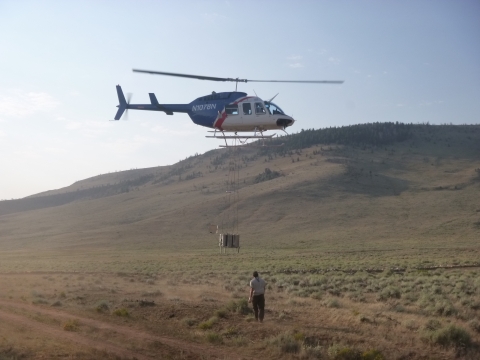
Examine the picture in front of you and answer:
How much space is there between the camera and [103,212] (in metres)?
105

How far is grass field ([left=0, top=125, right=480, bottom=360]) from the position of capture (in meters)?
14.3

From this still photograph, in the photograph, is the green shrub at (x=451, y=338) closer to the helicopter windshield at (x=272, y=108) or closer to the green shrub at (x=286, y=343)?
the green shrub at (x=286, y=343)

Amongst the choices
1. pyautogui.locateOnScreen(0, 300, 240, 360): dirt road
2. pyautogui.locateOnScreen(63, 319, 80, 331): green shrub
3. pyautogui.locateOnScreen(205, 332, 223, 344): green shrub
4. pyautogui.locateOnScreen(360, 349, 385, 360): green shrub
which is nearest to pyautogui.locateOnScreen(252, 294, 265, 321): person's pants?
pyautogui.locateOnScreen(205, 332, 223, 344): green shrub

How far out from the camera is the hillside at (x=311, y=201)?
69.8 meters

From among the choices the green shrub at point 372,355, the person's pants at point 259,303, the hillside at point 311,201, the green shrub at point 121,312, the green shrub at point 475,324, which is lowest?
the green shrub at point 372,355

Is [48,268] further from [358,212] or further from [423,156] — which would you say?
[423,156]

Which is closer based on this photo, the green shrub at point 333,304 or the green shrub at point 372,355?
the green shrub at point 372,355

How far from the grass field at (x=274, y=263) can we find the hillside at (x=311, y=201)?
415 millimetres

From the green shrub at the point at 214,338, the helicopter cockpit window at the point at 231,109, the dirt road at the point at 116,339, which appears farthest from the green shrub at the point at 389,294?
the dirt road at the point at 116,339

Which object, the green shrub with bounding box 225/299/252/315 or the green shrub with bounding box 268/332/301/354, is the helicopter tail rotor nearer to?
the green shrub with bounding box 225/299/252/315

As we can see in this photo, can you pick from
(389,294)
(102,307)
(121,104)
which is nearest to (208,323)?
(102,307)

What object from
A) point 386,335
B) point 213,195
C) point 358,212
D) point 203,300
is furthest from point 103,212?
point 386,335

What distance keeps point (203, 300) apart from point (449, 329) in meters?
9.40

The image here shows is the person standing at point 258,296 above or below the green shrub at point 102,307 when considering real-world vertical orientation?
above
